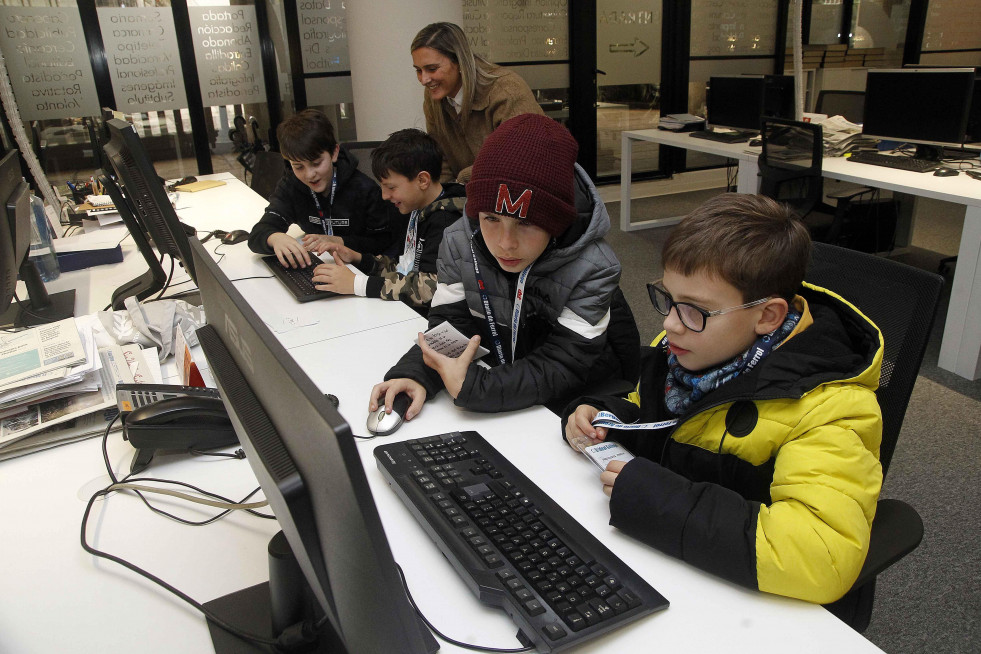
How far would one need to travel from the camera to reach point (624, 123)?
20.8 ft

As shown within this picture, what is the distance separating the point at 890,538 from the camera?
3.12ft

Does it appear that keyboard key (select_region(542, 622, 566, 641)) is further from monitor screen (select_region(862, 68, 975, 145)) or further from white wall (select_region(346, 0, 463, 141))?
monitor screen (select_region(862, 68, 975, 145))

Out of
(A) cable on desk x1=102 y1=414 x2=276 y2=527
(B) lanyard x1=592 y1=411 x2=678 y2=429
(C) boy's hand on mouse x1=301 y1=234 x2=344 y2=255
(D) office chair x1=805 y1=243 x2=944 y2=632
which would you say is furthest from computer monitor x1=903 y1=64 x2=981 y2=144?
(A) cable on desk x1=102 y1=414 x2=276 y2=527

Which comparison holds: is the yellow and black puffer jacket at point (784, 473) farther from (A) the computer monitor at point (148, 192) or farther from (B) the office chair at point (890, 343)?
(A) the computer monitor at point (148, 192)

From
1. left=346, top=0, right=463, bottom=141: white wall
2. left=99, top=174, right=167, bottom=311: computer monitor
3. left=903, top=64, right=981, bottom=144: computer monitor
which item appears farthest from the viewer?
left=346, top=0, right=463, bottom=141: white wall

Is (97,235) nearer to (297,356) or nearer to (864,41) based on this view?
(297,356)

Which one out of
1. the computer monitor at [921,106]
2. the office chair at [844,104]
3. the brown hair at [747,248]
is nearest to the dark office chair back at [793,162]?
the computer monitor at [921,106]

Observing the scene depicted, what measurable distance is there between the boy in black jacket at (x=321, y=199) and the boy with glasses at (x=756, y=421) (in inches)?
63.3

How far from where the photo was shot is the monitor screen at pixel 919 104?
3549 mm

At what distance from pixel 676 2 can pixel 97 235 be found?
5230 mm

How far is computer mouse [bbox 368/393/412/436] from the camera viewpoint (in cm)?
124

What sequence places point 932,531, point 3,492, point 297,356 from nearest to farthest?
point 3,492 < point 297,356 < point 932,531

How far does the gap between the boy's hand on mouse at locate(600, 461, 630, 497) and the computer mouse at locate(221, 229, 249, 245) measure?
2073 millimetres

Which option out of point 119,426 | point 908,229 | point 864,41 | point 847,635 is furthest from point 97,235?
point 864,41
